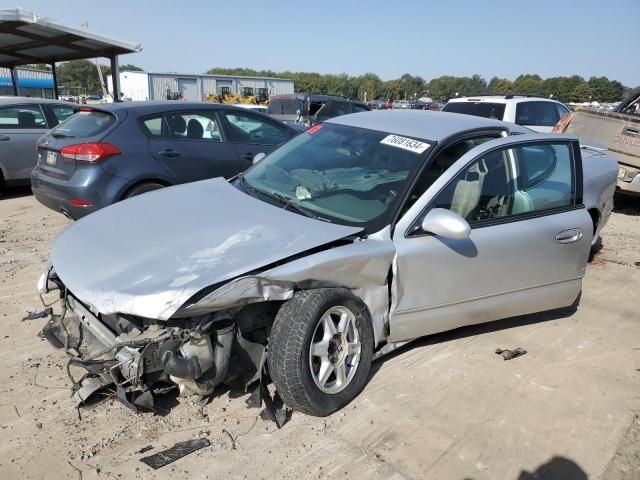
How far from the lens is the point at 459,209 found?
11.3 ft

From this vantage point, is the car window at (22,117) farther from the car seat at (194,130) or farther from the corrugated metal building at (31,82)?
the corrugated metal building at (31,82)

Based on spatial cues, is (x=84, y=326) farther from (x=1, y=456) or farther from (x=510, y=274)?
(x=510, y=274)

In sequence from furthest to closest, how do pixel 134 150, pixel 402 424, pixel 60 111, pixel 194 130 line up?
pixel 60 111 < pixel 194 130 < pixel 134 150 < pixel 402 424

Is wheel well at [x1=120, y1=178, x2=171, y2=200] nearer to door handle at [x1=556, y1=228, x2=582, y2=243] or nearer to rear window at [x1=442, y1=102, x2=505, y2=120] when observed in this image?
door handle at [x1=556, y1=228, x2=582, y2=243]

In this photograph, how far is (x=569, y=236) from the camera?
3.86 meters

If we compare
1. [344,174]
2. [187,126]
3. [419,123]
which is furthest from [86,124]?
[419,123]

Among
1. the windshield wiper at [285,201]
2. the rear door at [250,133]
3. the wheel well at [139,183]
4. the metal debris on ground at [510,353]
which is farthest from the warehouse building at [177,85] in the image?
the metal debris on ground at [510,353]

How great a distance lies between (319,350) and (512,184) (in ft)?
6.35

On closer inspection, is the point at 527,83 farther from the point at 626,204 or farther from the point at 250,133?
the point at 250,133

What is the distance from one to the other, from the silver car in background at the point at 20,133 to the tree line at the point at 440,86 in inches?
2522

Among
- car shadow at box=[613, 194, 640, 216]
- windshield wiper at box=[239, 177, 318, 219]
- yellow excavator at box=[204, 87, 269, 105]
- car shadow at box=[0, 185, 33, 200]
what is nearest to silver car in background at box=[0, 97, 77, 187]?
car shadow at box=[0, 185, 33, 200]

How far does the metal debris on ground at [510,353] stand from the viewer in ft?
12.4

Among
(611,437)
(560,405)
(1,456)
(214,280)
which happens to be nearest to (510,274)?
(560,405)

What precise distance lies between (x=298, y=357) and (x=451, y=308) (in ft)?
4.01
